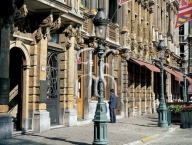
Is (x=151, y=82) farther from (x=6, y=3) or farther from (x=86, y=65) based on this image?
(x=6, y=3)

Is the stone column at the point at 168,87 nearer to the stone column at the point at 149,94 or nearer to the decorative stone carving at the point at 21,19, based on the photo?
the stone column at the point at 149,94

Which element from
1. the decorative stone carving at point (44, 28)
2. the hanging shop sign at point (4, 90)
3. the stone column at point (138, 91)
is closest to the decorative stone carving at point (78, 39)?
the decorative stone carving at point (44, 28)

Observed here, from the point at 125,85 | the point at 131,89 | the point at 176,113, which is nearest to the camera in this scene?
the point at 176,113

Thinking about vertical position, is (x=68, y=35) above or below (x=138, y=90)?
above

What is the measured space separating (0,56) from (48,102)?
180 inches

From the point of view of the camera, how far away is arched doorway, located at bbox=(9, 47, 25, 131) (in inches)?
599

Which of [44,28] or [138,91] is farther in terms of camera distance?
[138,91]

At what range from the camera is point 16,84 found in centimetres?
1591

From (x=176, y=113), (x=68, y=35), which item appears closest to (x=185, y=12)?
(x=176, y=113)

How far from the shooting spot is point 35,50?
608 inches

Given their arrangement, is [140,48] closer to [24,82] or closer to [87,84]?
[87,84]

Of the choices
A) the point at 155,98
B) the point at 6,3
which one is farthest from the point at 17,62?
the point at 155,98

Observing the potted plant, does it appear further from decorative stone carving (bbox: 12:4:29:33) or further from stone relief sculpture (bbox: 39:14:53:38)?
decorative stone carving (bbox: 12:4:29:33)

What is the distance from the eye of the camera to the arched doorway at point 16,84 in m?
15.2
